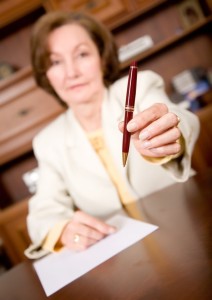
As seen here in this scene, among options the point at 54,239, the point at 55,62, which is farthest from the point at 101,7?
the point at 54,239

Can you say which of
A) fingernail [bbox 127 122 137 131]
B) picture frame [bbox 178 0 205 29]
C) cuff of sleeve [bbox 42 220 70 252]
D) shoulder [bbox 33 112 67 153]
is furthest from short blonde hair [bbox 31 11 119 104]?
picture frame [bbox 178 0 205 29]

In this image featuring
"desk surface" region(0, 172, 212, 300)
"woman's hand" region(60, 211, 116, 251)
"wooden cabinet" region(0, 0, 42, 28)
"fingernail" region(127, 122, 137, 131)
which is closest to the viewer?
"desk surface" region(0, 172, 212, 300)

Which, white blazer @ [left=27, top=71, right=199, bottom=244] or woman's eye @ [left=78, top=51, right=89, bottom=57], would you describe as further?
woman's eye @ [left=78, top=51, right=89, bottom=57]

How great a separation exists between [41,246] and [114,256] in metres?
0.34

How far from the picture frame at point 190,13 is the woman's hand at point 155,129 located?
6.50ft

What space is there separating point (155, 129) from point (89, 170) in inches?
22.9

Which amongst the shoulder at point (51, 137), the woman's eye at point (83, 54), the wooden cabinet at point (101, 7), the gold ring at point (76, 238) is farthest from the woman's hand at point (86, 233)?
the wooden cabinet at point (101, 7)

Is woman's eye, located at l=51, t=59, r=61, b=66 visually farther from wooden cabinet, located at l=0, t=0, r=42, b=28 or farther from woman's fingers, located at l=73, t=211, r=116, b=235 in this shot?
wooden cabinet, located at l=0, t=0, r=42, b=28

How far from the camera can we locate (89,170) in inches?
44.3

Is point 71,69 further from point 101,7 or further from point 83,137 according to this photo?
point 101,7

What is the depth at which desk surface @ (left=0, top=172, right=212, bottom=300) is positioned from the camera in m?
0.42

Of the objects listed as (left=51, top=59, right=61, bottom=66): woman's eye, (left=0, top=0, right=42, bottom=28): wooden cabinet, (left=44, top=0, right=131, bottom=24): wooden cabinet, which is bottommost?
(left=51, top=59, right=61, bottom=66): woman's eye

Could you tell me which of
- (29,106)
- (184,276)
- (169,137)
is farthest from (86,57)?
(29,106)

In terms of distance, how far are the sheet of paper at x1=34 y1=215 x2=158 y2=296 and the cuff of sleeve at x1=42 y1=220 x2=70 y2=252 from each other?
0.08 feet
